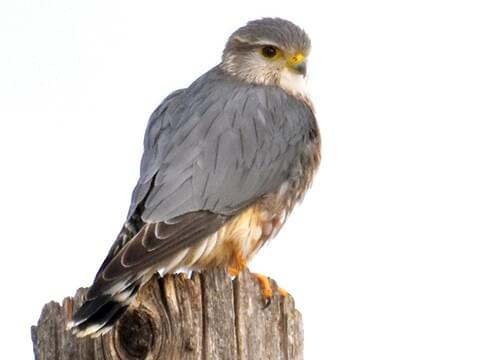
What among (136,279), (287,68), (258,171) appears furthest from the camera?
(287,68)

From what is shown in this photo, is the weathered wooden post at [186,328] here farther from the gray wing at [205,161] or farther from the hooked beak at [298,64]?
the hooked beak at [298,64]

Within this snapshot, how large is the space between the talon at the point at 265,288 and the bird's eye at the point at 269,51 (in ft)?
7.66

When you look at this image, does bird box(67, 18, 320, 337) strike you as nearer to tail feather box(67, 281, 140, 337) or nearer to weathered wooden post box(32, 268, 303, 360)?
tail feather box(67, 281, 140, 337)

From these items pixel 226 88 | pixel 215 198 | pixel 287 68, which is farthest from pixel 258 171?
pixel 287 68

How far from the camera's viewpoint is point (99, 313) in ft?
12.3

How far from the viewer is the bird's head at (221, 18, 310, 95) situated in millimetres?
6371

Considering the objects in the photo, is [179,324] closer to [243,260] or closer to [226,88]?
[243,260]

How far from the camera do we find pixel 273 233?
18.6ft

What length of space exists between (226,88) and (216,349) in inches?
102

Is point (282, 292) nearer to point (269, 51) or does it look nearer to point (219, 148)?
point (219, 148)

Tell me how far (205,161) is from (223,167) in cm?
11

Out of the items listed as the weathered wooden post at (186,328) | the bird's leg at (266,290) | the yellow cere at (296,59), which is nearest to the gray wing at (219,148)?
the yellow cere at (296,59)

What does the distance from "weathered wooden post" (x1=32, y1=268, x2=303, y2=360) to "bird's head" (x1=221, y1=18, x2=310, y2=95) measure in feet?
8.50

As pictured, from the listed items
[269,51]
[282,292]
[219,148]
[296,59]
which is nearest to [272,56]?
[269,51]
